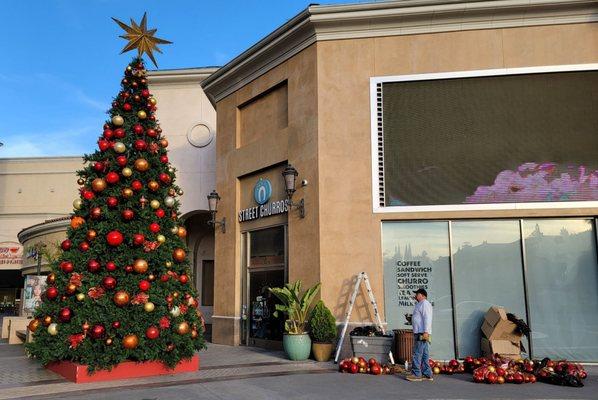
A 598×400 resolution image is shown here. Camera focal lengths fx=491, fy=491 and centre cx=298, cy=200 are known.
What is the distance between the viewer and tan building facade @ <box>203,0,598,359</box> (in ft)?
37.7

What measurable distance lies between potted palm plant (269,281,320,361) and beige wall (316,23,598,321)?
516 millimetres

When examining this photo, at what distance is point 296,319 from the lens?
1157 cm

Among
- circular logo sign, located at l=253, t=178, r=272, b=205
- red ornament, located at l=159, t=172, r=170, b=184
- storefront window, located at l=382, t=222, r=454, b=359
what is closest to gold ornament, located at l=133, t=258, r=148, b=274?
red ornament, located at l=159, t=172, r=170, b=184

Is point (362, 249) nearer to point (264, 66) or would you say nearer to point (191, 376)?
point (191, 376)

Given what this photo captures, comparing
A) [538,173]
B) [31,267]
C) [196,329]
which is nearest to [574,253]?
[538,173]

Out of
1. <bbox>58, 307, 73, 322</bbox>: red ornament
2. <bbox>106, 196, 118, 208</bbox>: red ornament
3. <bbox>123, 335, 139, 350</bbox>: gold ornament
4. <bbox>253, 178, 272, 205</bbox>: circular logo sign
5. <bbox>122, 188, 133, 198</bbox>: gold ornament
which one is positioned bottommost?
<bbox>123, 335, 139, 350</bbox>: gold ornament

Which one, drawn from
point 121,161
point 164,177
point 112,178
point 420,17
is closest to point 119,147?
point 121,161

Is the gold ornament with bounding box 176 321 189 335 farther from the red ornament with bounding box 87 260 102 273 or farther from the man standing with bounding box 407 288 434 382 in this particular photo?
the man standing with bounding box 407 288 434 382

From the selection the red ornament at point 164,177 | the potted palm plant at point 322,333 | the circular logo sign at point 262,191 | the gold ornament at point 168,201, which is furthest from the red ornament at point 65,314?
the circular logo sign at point 262,191

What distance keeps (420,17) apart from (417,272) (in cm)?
623

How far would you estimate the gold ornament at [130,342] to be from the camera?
8.77m

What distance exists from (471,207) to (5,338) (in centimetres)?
1717

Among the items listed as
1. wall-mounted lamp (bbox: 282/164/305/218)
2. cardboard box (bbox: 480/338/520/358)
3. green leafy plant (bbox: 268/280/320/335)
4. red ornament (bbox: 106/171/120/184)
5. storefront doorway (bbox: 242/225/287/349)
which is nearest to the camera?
red ornament (bbox: 106/171/120/184)

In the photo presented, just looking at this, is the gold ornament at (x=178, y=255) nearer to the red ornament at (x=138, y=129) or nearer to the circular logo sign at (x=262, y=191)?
the red ornament at (x=138, y=129)
